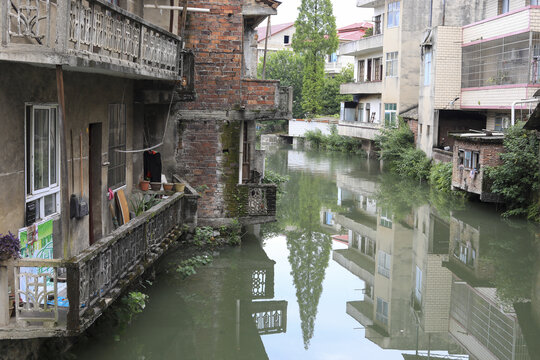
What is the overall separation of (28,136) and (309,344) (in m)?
5.41

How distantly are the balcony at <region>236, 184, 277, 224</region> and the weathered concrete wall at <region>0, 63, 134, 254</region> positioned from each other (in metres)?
4.42

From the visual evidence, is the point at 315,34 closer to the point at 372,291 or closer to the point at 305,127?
the point at 305,127

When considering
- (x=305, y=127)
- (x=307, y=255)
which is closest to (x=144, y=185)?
(x=307, y=255)

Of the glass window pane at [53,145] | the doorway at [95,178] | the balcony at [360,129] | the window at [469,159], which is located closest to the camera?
the glass window pane at [53,145]

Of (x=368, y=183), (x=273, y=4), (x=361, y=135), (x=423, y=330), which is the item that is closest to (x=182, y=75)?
(x=273, y=4)

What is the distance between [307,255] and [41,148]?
937 cm

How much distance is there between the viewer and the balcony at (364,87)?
42.2 meters

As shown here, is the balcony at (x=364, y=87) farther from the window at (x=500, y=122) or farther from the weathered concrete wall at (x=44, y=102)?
the weathered concrete wall at (x=44, y=102)

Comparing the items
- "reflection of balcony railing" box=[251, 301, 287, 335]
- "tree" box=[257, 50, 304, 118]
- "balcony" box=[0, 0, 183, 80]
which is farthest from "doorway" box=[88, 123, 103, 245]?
"tree" box=[257, 50, 304, 118]

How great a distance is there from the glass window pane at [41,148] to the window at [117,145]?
113 inches

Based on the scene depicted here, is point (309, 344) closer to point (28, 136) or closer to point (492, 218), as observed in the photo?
point (28, 136)

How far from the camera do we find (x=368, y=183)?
103ft

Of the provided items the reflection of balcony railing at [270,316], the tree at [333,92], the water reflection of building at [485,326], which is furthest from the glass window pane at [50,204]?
the tree at [333,92]

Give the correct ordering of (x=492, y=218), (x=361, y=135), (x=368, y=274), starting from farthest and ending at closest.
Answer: (x=361, y=135), (x=492, y=218), (x=368, y=274)
